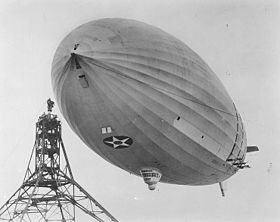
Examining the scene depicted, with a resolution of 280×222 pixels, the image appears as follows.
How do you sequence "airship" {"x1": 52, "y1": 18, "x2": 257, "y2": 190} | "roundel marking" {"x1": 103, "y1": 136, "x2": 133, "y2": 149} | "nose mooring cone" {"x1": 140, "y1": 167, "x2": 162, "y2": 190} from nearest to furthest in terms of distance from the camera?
"airship" {"x1": 52, "y1": 18, "x2": 257, "y2": 190} → "roundel marking" {"x1": 103, "y1": 136, "x2": 133, "y2": 149} → "nose mooring cone" {"x1": 140, "y1": 167, "x2": 162, "y2": 190}

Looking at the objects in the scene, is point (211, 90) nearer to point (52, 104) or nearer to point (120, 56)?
point (120, 56)

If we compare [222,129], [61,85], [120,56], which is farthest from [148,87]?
[222,129]

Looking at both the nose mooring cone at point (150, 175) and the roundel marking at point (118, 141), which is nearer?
the roundel marking at point (118, 141)

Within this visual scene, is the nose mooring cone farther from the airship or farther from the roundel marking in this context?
the roundel marking

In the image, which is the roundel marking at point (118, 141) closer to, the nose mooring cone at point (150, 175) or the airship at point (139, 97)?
the airship at point (139, 97)

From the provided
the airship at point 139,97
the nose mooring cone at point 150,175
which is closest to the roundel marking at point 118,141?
the airship at point 139,97

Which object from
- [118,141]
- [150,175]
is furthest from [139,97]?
[150,175]

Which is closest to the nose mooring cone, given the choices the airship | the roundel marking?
the airship
